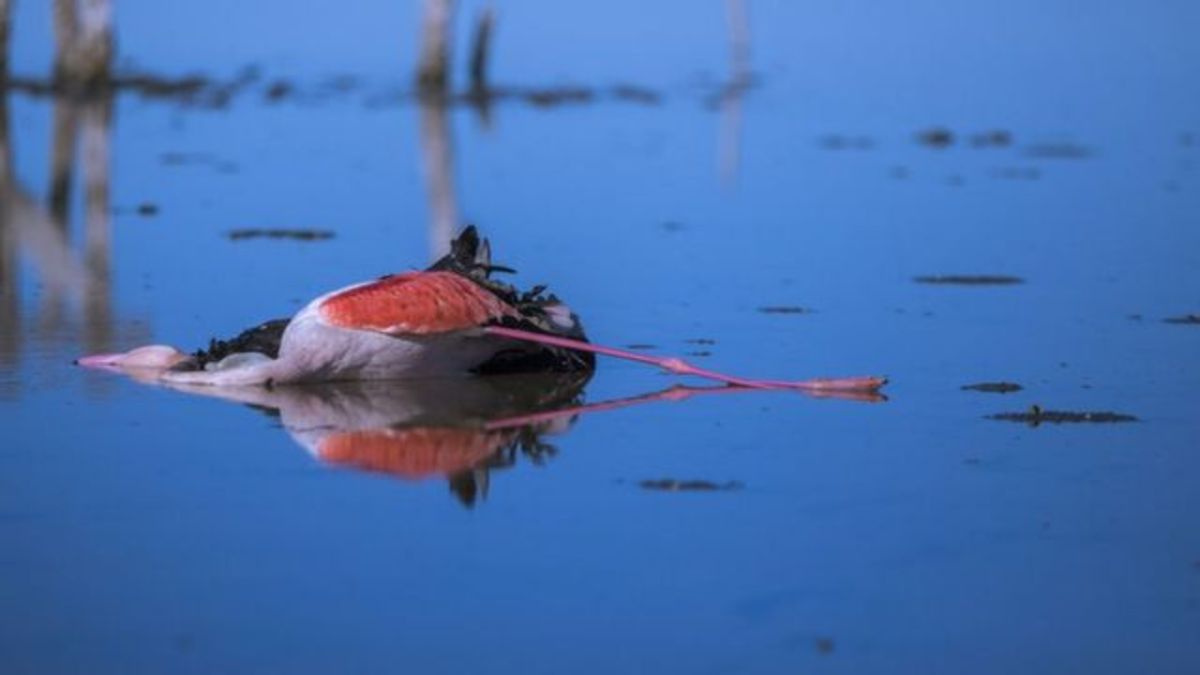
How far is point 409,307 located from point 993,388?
224 cm

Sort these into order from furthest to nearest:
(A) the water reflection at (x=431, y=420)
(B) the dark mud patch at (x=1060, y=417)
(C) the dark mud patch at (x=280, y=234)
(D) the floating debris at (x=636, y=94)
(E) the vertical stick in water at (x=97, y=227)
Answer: (D) the floating debris at (x=636, y=94)
(C) the dark mud patch at (x=280, y=234)
(E) the vertical stick in water at (x=97, y=227)
(B) the dark mud patch at (x=1060, y=417)
(A) the water reflection at (x=431, y=420)

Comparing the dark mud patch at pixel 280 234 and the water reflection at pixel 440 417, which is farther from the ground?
the water reflection at pixel 440 417

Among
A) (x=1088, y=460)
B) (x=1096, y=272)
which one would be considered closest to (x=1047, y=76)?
(x=1096, y=272)

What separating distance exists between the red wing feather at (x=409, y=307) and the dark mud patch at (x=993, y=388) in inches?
72.3

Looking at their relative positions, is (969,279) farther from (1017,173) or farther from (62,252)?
(1017,173)

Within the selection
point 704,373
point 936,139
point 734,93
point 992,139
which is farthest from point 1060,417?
point 734,93

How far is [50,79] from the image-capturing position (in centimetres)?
2997

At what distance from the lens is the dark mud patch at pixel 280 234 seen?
15.1 m

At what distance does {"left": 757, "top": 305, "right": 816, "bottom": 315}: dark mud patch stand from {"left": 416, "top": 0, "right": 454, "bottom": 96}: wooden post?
18.2m

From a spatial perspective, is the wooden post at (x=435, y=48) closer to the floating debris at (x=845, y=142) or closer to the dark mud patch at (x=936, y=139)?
the floating debris at (x=845, y=142)

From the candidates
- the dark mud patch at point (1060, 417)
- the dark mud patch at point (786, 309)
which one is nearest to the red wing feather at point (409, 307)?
the dark mud patch at point (1060, 417)

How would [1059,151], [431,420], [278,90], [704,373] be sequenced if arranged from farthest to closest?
[278,90] → [1059,151] → [704,373] → [431,420]

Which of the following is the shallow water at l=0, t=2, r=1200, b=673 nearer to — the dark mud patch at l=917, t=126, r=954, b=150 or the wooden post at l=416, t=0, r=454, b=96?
the dark mud patch at l=917, t=126, r=954, b=150

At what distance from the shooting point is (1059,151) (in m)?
22.5
